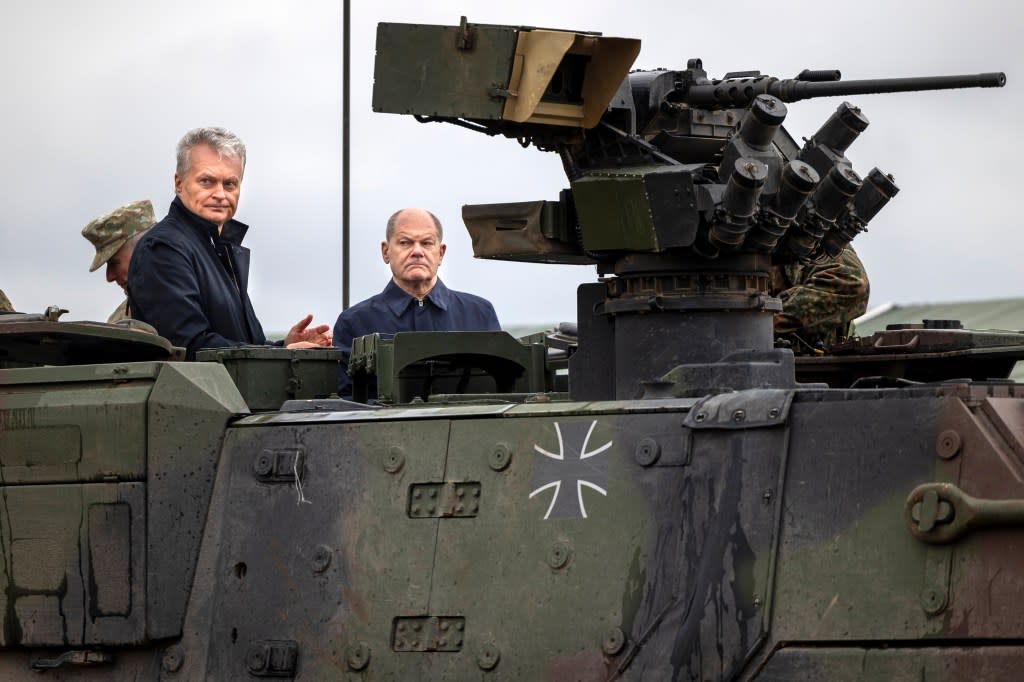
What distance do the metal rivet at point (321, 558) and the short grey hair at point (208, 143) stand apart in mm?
2743

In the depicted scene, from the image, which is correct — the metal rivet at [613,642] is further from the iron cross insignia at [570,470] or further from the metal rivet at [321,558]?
the metal rivet at [321,558]

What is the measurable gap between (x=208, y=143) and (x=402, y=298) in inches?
56.5

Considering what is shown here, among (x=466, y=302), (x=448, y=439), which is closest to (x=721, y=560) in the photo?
(x=448, y=439)

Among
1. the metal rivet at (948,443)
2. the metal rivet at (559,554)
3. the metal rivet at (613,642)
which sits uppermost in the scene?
the metal rivet at (948,443)

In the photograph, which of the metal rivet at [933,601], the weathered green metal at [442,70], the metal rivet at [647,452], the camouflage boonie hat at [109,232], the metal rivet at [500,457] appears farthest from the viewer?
the camouflage boonie hat at [109,232]

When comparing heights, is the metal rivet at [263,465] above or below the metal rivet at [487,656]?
above

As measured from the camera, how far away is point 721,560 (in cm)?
571

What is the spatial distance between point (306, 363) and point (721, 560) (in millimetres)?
2707

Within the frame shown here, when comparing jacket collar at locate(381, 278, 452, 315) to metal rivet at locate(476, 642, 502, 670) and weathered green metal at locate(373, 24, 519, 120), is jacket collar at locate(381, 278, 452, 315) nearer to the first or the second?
weathered green metal at locate(373, 24, 519, 120)

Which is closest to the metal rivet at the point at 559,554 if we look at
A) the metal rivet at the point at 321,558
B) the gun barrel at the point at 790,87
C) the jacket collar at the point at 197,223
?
the metal rivet at the point at 321,558

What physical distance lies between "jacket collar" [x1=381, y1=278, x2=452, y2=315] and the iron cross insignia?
3276mm

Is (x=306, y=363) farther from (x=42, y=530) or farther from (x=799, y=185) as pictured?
(x=799, y=185)

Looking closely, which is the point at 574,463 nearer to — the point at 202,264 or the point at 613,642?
the point at 613,642

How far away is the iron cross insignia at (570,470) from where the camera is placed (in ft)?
20.0
